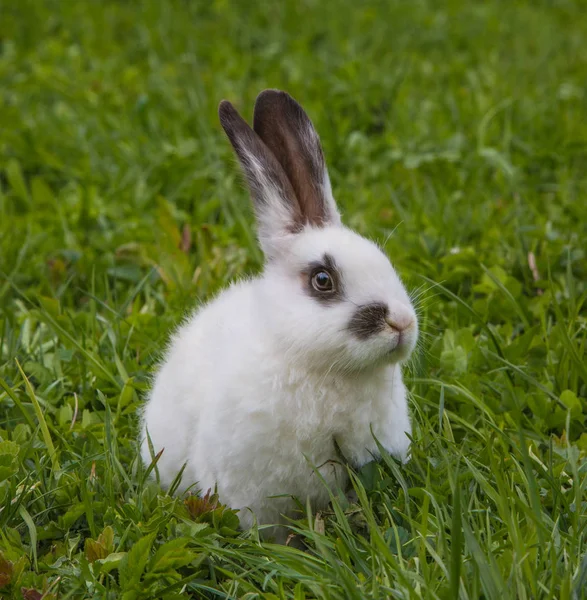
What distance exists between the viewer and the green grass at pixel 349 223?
8.36 ft

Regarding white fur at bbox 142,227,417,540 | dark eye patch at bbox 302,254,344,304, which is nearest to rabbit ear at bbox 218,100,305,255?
white fur at bbox 142,227,417,540

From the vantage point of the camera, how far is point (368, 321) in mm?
2697

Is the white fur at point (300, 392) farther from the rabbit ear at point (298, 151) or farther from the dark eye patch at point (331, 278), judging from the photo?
the rabbit ear at point (298, 151)

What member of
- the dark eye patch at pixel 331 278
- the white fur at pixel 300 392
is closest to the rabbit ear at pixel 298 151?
the white fur at pixel 300 392

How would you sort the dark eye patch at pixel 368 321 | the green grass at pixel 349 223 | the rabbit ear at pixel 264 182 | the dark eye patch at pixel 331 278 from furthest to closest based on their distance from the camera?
the rabbit ear at pixel 264 182, the dark eye patch at pixel 331 278, the dark eye patch at pixel 368 321, the green grass at pixel 349 223

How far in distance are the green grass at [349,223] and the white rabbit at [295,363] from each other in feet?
0.46

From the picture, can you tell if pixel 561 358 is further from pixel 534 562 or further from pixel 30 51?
pixel 30 51

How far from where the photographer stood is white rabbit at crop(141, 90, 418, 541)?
274 centimetres

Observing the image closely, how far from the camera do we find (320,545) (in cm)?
249

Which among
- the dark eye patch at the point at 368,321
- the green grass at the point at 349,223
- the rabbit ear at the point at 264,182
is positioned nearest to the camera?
the green grass at the point at 349,223

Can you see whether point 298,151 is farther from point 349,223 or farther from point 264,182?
point 349,223

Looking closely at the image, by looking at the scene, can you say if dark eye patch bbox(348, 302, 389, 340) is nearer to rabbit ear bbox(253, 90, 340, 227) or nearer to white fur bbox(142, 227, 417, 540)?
white fur bbox(142, 227, 417, 540)

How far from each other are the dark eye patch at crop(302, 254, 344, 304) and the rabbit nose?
0.56 ft

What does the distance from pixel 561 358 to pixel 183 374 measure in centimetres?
141
